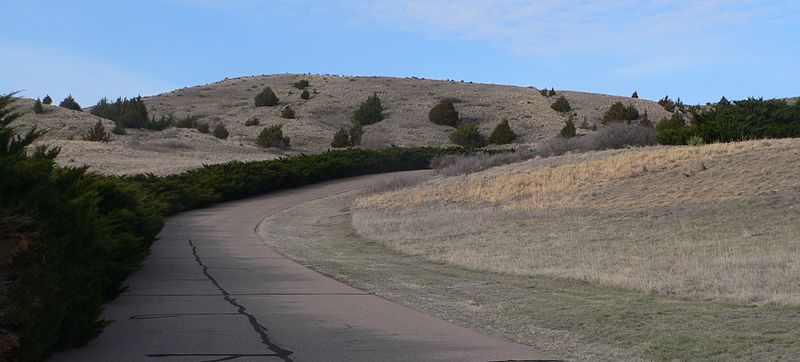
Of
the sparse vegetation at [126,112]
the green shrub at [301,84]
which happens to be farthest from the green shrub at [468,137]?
the green shrub at [301,84]

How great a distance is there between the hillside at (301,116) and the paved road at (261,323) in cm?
3305

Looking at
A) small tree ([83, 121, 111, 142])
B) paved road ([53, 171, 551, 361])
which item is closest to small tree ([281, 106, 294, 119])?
small tree ([83, 121, 111, 142])

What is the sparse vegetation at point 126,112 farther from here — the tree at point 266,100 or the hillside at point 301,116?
the tree at point 266,100

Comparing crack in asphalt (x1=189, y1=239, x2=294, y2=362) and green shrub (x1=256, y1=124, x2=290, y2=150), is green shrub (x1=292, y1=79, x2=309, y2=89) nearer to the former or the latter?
green shrub (x1=256, y1=124, x2=290, y2=150)

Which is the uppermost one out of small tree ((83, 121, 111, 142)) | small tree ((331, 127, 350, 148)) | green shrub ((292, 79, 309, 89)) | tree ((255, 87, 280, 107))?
green shrub ((292, 79, 309, 89))

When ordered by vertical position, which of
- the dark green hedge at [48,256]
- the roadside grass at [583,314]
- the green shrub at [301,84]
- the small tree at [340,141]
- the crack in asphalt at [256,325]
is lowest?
the roadside grass at [583,314]

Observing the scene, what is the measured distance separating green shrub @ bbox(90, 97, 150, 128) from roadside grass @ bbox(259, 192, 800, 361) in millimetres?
59916

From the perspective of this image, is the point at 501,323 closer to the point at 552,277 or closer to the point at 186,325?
the point at 186,325

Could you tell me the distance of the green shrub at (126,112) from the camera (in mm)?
77062

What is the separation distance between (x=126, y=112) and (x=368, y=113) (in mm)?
24883

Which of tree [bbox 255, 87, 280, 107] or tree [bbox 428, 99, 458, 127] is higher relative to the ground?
tree [bbox 255, 87, 280, 107]

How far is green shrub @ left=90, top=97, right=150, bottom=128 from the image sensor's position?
77062mm

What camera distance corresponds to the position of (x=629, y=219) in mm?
26281

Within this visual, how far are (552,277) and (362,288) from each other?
13.8ft
